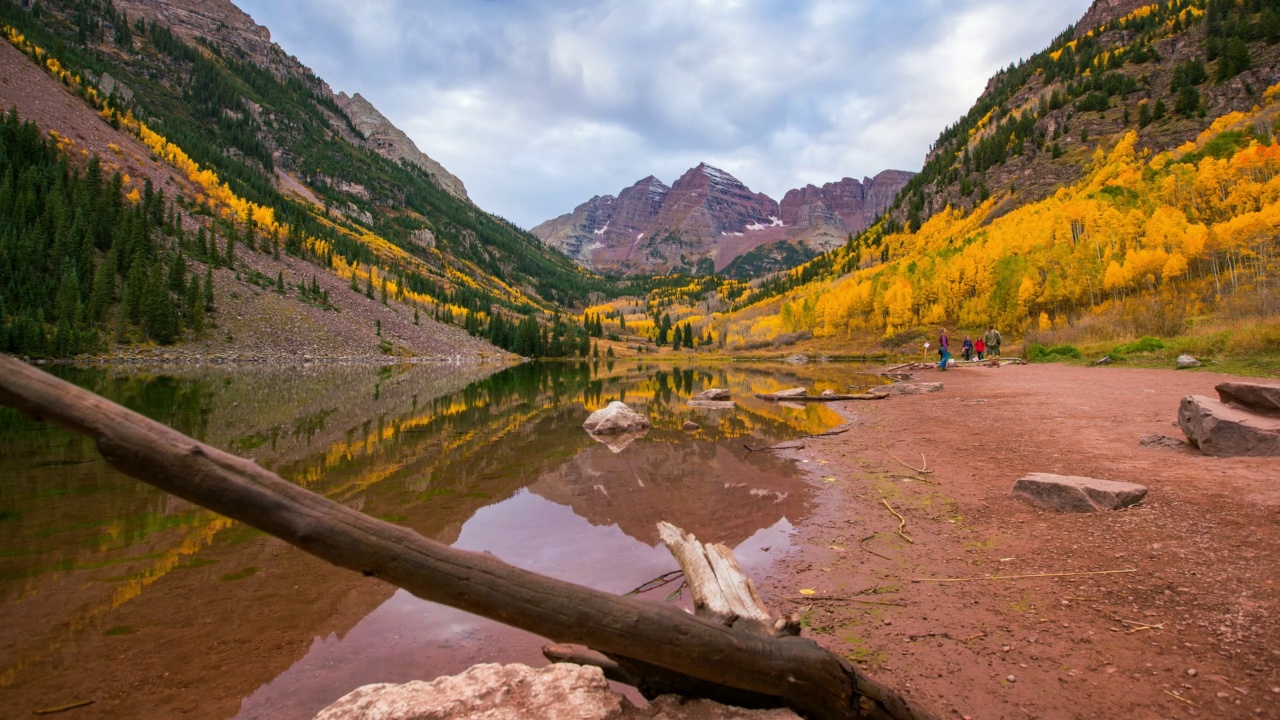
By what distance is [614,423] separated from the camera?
55.2 ft

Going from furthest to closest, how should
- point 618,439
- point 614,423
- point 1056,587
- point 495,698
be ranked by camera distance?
point 614,423
point 618,439
point 1056,587
point 495,698

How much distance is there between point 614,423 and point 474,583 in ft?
46.2

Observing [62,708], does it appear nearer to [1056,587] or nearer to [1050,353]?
[1056,587]

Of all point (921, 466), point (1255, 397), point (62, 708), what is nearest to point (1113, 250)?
point (1255, 397)

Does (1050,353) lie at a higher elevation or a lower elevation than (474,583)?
higher

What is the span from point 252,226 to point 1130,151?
511 ft

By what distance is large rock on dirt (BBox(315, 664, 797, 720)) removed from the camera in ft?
9.73

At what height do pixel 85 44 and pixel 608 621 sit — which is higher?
pixel 85 44

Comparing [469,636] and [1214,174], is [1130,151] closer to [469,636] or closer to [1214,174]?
[1214,174]

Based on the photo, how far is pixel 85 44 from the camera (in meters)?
176

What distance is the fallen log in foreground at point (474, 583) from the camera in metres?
2.37

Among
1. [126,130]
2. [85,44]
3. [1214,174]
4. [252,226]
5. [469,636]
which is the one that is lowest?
[469,636]

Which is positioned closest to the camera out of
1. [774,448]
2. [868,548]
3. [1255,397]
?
[868,548]

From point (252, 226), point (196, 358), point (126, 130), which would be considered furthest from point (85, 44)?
point (196, 358)
